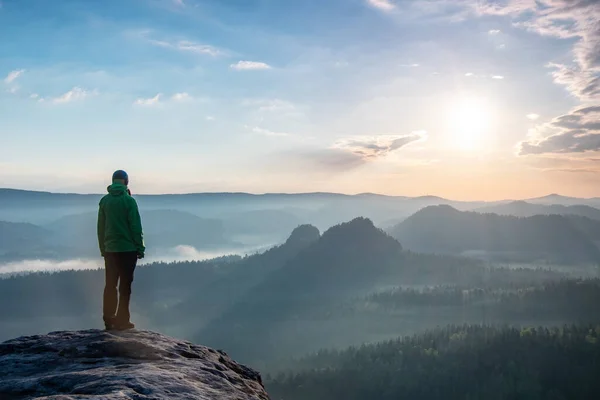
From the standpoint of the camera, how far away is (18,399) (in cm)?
1043

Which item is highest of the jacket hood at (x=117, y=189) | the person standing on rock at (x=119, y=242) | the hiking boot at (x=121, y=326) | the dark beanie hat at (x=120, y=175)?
the dark beanie hat at (x=120, y=175)

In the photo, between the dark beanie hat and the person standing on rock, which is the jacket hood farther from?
the dark beanie hat

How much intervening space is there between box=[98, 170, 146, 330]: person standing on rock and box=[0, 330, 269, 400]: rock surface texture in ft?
5.28

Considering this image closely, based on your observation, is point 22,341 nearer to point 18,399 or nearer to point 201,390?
point 18,399

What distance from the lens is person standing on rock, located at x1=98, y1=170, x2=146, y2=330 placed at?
1736 centimetres

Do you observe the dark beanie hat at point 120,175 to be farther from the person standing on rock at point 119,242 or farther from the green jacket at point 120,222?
the green jacket at point 120,222

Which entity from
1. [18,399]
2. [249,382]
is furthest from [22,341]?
[249,382]

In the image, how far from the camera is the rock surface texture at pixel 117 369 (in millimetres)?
10298

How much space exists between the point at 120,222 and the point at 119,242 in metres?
0.74

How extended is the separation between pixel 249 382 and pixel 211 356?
203 centimetres

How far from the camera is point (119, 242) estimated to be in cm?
1733

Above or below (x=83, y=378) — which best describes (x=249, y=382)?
below

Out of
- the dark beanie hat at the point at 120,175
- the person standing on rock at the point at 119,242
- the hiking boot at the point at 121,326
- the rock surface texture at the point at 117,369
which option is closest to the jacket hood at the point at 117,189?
the person standing on rock at the point at 119,242

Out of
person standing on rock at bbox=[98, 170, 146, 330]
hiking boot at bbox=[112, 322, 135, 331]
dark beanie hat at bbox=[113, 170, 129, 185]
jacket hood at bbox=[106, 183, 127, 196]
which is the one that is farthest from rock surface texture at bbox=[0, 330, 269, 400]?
dark beanie hat at bbox=[113, 170, 129, 185]
